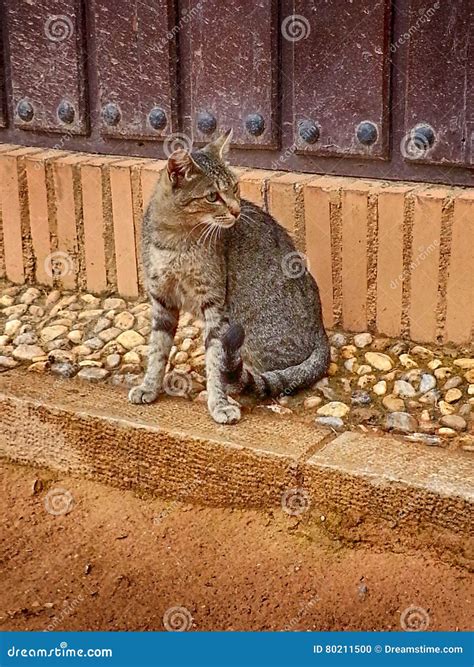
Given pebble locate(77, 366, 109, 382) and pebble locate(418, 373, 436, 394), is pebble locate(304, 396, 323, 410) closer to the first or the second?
pebble locate(418, 373, 436, 394)

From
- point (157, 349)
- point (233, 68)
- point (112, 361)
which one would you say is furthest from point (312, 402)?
point (233, 68)

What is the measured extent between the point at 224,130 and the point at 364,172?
571 millimetres

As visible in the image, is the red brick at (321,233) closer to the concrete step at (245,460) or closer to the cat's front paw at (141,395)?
the concrete step at (245,460)

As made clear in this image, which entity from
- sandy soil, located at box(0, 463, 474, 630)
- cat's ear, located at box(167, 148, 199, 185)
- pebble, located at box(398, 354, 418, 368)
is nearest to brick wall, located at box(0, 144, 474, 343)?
pebble, located at box(398, 354, 418, 368)

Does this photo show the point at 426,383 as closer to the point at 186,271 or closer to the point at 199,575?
the point at 186,271

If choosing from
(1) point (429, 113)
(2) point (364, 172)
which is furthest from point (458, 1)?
(2) point (364, 172)

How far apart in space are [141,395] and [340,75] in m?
1.31

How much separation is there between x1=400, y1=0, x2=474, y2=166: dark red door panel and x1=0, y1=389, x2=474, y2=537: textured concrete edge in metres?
1.06

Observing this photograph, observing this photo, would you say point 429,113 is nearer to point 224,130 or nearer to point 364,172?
point 364,172

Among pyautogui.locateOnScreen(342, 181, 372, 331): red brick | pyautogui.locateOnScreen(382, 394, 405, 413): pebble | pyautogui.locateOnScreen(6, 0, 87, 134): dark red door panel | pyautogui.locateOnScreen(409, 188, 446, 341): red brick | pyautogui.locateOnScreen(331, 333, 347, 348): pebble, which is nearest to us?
pyautogui.locateOnScreen(382, 394, 405, 413): pebble

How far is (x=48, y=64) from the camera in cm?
422

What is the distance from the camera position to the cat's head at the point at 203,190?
3.27m

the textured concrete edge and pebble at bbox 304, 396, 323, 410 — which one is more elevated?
pebble at bbox 304, 396, 323, 410

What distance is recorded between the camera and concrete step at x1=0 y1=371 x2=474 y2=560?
2.81 m
